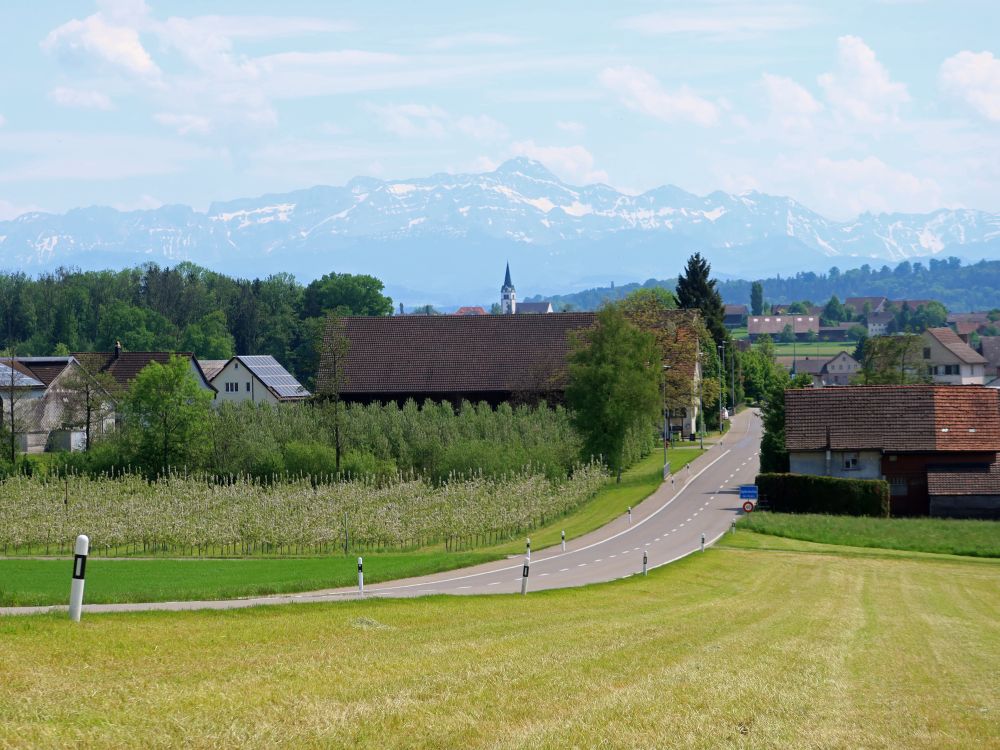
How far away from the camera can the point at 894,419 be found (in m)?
58.6

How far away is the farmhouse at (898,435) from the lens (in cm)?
5697

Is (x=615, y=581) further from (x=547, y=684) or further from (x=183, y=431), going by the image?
(x=183, y=431)

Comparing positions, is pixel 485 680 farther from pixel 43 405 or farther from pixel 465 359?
pixel 465 359

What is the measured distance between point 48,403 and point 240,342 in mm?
76730

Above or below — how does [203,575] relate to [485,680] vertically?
below

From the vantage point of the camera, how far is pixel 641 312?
320ft

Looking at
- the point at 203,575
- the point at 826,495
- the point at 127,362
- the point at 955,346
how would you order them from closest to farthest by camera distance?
the point at 203,575, the point at 826,495, the point at 127,362, the point at 955,346

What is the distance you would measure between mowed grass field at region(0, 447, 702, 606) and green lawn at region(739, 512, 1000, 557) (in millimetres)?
7446

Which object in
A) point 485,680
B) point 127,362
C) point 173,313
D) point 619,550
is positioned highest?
point 173,313

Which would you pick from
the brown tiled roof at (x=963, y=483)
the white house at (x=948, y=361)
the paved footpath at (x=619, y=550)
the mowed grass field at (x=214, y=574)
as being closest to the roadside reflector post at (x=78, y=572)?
the paved footpath at (x=619, y=550)

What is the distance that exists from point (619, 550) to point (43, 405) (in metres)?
57.6

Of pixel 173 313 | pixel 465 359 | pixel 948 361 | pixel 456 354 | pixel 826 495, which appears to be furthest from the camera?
pixel 173 313

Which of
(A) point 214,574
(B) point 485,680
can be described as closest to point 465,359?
(A) point 214,574

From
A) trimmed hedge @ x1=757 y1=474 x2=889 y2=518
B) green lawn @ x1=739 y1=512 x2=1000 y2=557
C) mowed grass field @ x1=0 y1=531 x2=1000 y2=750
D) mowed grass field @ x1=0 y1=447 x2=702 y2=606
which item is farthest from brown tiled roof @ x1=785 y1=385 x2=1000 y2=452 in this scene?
mowed grass field @ x1=0 y1=531 x2=1000 y2=750
